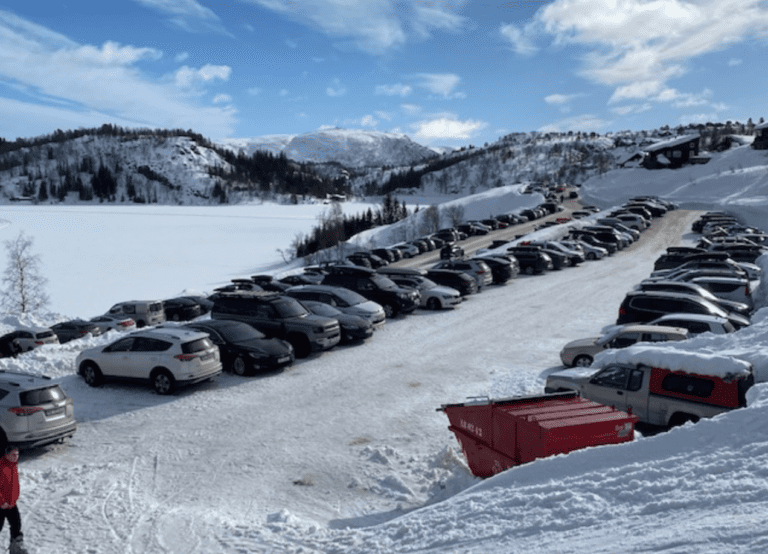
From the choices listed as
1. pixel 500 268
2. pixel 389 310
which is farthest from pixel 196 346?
pixel 500 268

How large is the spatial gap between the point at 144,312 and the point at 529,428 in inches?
1031

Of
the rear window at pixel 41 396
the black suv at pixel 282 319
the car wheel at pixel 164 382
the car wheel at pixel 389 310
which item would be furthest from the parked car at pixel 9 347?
the rear window at pixel 41 396

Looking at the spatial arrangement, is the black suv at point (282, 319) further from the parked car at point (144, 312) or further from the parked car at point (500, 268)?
the parked car at point (500, 268)

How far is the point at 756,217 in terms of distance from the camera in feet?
168

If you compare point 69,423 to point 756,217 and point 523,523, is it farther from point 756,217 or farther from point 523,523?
point 756,217

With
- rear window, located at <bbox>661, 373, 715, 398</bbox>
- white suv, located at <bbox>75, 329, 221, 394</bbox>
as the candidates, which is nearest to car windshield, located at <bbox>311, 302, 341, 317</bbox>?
white suv, located at <bbox>75, 329, 221, 394</bbox>

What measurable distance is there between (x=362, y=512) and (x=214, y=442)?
151 inches

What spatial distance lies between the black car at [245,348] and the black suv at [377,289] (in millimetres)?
7241

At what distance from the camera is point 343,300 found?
2102cm

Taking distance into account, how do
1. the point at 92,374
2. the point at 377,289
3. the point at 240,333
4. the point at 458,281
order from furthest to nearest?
the point at 458,281
the point at 377,289
the point at 240,333
the point at 92,374

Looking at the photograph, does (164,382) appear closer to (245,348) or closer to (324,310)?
(245,348)

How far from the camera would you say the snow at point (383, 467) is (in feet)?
19.9

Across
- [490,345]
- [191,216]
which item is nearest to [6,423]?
[490,345]

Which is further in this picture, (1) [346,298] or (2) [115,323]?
(2) [115,323]
